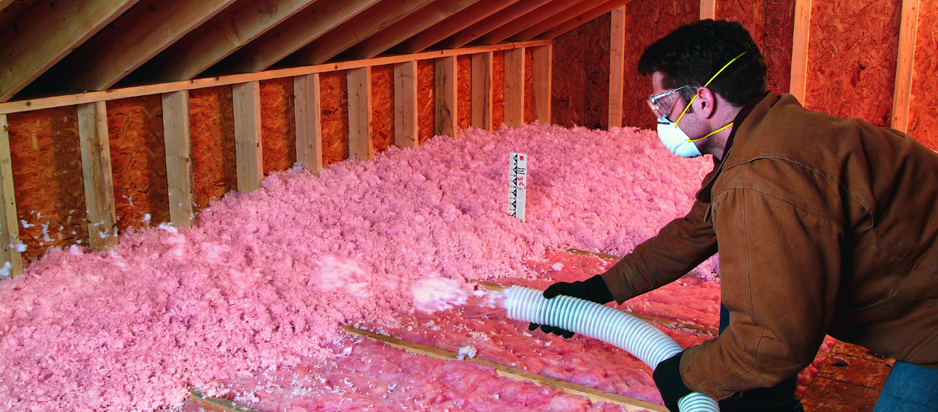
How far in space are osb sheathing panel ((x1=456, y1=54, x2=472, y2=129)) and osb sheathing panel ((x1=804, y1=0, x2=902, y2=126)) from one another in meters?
2.43

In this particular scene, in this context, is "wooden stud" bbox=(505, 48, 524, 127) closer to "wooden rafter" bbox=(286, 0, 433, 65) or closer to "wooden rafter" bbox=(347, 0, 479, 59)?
"wooden rafter" bbox=(347, 0, 479, 59)

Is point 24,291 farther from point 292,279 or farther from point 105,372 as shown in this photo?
point 292,279

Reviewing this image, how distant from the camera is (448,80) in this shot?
4.91 meters

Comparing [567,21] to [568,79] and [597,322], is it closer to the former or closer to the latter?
[568,79]

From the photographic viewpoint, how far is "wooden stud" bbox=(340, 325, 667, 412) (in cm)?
210

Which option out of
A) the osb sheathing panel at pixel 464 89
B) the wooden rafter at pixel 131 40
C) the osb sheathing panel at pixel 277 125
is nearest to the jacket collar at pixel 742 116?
the wooden rafter at pixel 131 40

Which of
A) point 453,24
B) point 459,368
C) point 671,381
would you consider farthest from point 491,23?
point 671,381

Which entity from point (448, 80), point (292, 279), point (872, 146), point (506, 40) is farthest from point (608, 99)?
A: point (872, 146)

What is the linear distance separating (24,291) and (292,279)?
35.1 inches

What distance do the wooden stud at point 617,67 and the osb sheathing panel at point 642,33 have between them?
0.11 ft

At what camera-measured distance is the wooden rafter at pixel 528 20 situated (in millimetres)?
4891

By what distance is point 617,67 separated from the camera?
5.80m

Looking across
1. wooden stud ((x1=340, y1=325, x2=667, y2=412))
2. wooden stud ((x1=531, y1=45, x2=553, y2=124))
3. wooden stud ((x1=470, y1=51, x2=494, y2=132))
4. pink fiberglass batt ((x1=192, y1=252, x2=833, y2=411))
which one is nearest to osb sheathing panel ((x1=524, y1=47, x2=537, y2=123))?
wooden stud ((x1=531, y1=45, x2=553, y2=124))

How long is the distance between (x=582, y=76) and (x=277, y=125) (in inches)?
117
